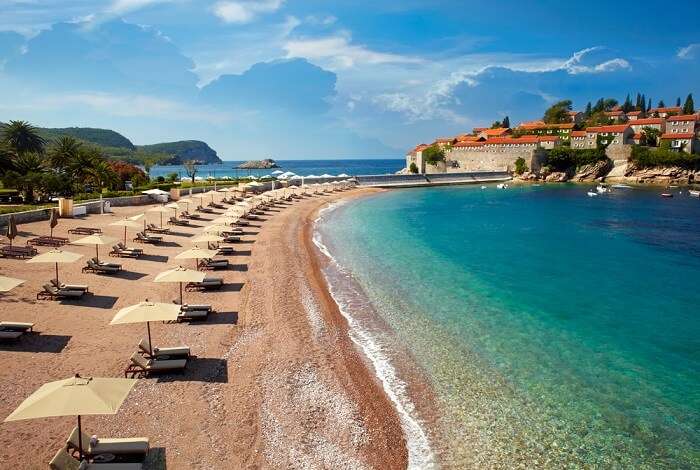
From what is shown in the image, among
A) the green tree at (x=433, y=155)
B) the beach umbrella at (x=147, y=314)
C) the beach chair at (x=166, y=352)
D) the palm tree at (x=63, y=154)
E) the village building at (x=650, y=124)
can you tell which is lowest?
the beach chair at (x=166, y=352)

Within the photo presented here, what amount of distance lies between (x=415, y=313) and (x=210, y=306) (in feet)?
25.0

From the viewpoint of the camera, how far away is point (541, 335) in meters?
15.8

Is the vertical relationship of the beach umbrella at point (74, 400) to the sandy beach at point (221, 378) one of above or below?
above

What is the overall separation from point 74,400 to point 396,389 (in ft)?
24.6

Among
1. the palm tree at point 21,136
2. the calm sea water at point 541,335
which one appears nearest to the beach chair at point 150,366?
the calm sea water at point 541,335

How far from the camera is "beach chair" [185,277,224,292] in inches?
750

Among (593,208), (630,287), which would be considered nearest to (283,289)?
(630,287)

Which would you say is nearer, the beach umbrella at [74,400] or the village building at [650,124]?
the beach umbrella at [74,400]

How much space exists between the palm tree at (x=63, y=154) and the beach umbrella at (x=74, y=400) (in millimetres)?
42940

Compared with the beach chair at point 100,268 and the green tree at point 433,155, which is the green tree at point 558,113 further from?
the beach chair at point 100,268

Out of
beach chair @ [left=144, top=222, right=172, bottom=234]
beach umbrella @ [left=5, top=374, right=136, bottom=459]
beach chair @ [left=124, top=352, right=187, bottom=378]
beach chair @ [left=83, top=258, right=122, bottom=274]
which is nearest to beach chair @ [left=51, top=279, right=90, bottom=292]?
beach chair @ [left=83, top=258, right=122, bottom=274]

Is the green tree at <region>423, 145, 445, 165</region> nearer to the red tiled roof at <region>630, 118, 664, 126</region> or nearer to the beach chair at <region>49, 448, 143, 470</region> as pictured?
the red tiled roof at <region>630, 118, 664, 126</region>

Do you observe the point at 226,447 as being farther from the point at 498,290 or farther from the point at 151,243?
the point at 151,243

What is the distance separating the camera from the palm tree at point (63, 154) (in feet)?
144
